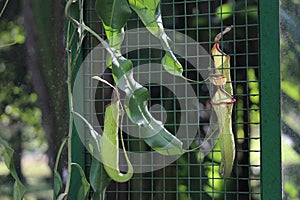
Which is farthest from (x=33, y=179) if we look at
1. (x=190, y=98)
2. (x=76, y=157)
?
(x=190, y=98)

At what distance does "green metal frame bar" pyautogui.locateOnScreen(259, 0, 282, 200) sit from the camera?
1.22 metres

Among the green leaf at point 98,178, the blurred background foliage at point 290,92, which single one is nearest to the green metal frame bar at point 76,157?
→ the green leaf at point 98,178

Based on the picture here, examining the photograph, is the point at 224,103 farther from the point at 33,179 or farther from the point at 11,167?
the point at 33,179

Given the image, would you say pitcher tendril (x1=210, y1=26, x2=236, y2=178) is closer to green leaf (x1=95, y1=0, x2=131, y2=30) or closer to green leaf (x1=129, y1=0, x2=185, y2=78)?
green leaf (x1=129, y1=0, x2=185, y2=78)

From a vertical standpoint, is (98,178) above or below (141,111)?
below

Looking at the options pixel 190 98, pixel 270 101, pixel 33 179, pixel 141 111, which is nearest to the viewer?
pixel 141 111

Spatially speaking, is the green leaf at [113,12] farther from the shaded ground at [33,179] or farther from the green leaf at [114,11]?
the shaded ground at [33,179]

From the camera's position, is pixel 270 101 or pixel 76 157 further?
pixel 76 157

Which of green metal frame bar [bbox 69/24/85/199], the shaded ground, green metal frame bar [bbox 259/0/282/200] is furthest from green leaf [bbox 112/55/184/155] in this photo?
the shaded ground

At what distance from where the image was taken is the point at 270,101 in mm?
1227

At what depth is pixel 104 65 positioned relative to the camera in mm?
1388

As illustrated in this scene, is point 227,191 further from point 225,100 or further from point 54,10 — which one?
point 54,10

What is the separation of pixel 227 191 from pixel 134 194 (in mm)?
199

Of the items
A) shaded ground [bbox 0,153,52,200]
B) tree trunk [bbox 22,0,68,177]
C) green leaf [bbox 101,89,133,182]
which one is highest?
tree trunk [bbox 22,0,68,177]
